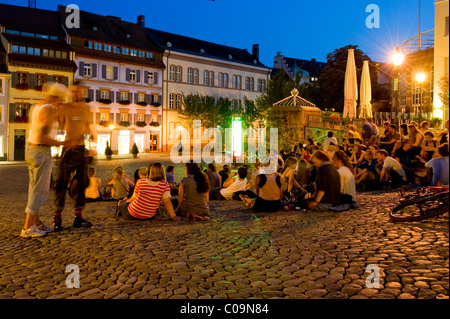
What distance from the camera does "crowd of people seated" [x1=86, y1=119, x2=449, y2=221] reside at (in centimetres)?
913

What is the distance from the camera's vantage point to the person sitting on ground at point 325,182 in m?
8.83

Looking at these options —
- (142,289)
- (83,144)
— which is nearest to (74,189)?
(83,144)

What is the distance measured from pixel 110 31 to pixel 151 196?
5162 centimetres

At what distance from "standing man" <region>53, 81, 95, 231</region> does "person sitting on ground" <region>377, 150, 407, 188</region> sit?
9188mm

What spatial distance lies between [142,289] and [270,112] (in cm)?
1823

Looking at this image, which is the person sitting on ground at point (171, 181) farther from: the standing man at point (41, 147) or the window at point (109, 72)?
the window at point (109, 72)

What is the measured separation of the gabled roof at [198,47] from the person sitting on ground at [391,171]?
50092mm

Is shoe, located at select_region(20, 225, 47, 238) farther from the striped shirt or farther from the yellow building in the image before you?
the yellow building

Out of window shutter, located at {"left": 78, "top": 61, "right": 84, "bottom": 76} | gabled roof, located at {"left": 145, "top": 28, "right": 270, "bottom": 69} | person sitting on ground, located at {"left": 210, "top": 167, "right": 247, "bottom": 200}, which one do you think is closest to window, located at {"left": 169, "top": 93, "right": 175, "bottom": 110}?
gabled roof, located at {"left": 145, "top": 28, "right": 270, "bottom": 69}

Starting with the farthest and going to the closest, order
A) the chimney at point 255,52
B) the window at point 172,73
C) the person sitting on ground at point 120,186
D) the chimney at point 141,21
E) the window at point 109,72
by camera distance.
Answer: the chimney at point 255,52
the chimney at point 141,21
the window at point 172,73
the window at point 109,72
the person sitting on ground at point 120,186

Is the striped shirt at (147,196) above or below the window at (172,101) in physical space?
below

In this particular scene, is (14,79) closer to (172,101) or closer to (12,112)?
(12,112)

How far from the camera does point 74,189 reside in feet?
19.1

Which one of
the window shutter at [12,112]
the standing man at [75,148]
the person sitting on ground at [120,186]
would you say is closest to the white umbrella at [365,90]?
the person sitting on ground at [120,186]
